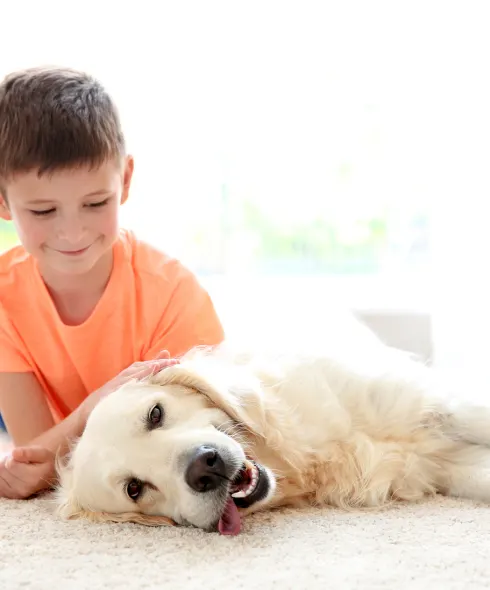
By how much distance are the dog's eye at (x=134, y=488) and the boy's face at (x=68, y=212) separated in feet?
2.05

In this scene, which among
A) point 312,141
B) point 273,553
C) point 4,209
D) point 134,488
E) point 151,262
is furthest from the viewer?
point 312,141

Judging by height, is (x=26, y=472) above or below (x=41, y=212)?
below

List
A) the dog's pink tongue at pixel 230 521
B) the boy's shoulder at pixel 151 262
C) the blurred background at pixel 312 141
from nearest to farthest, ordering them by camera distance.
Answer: the dog's pink tongue at pixel 230 521 < the boy's shoulder at pixel 151 262 < the blurred background at pixel 312 141

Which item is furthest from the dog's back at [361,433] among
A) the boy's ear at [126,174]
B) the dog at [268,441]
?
the boy's ear at [126,174]

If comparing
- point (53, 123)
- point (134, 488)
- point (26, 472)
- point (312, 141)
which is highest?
point (53, 123)

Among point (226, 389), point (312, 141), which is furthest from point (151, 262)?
point (312, 141)

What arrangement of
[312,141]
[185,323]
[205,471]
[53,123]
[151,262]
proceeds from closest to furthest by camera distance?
1. [205,471]
2. [53,123]
3. [185,323]
4. [151,262]
5. [312,141]

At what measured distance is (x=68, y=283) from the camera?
2279 mm

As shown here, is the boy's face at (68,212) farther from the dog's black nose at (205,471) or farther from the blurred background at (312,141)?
the blurred background at (312,141)

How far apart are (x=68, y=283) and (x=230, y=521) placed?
3.10 ft

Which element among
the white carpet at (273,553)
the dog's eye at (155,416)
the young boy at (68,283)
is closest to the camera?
the white carpet at (273,553)

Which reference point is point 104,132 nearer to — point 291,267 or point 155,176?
point 155,176

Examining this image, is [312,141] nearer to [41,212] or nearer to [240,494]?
[41,212]

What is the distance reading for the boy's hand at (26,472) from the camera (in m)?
1.98
